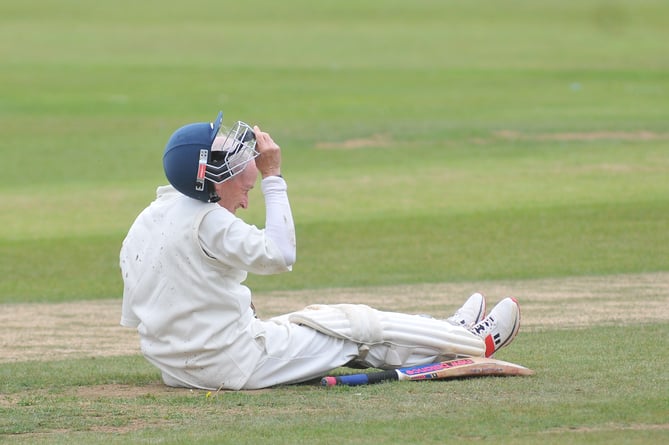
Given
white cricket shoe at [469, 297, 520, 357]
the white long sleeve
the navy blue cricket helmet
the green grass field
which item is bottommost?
the green grass field

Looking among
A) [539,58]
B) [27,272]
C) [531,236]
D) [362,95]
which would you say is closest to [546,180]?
[531,236]

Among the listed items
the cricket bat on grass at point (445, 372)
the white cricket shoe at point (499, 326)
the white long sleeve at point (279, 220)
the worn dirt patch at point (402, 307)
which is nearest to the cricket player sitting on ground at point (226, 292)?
the white long sleeve at point (279, 220)

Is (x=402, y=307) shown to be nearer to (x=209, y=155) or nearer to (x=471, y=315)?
(x=471, y=315)

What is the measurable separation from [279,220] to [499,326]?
1.62m

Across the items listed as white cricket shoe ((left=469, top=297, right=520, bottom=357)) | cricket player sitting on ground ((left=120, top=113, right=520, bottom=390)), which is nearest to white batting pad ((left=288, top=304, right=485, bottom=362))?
cricket player sitting on ground ((left=120, top=113, right=520, bottom=390))

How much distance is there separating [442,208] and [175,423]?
1371 centimetres

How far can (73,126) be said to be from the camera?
107 feet

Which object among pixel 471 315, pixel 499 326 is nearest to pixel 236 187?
pixel 471 315

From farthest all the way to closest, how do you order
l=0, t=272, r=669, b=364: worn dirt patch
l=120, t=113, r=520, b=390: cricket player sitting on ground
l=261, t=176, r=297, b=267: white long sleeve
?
l=0, t=272, r=669, b=364: worn dirt patch
l=120, t=113, r=520, b=390: cricket player sitting on ground
l=261, t=176, r=297, b=267: white long sleeve

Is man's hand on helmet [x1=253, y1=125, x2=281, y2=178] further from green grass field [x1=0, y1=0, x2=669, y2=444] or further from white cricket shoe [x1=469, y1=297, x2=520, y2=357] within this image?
white cricket shoe [x1=469, y1=297, x2=520, y2=357]

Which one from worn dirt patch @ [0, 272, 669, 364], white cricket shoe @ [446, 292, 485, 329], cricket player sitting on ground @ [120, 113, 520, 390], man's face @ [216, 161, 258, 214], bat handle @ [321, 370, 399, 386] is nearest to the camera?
cricket player sitting on ground @ [120, 113, 520, 390]

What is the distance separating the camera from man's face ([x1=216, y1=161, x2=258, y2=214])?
22.9 feet

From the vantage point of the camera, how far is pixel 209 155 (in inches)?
272

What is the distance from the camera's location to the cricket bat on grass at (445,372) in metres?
7.06
